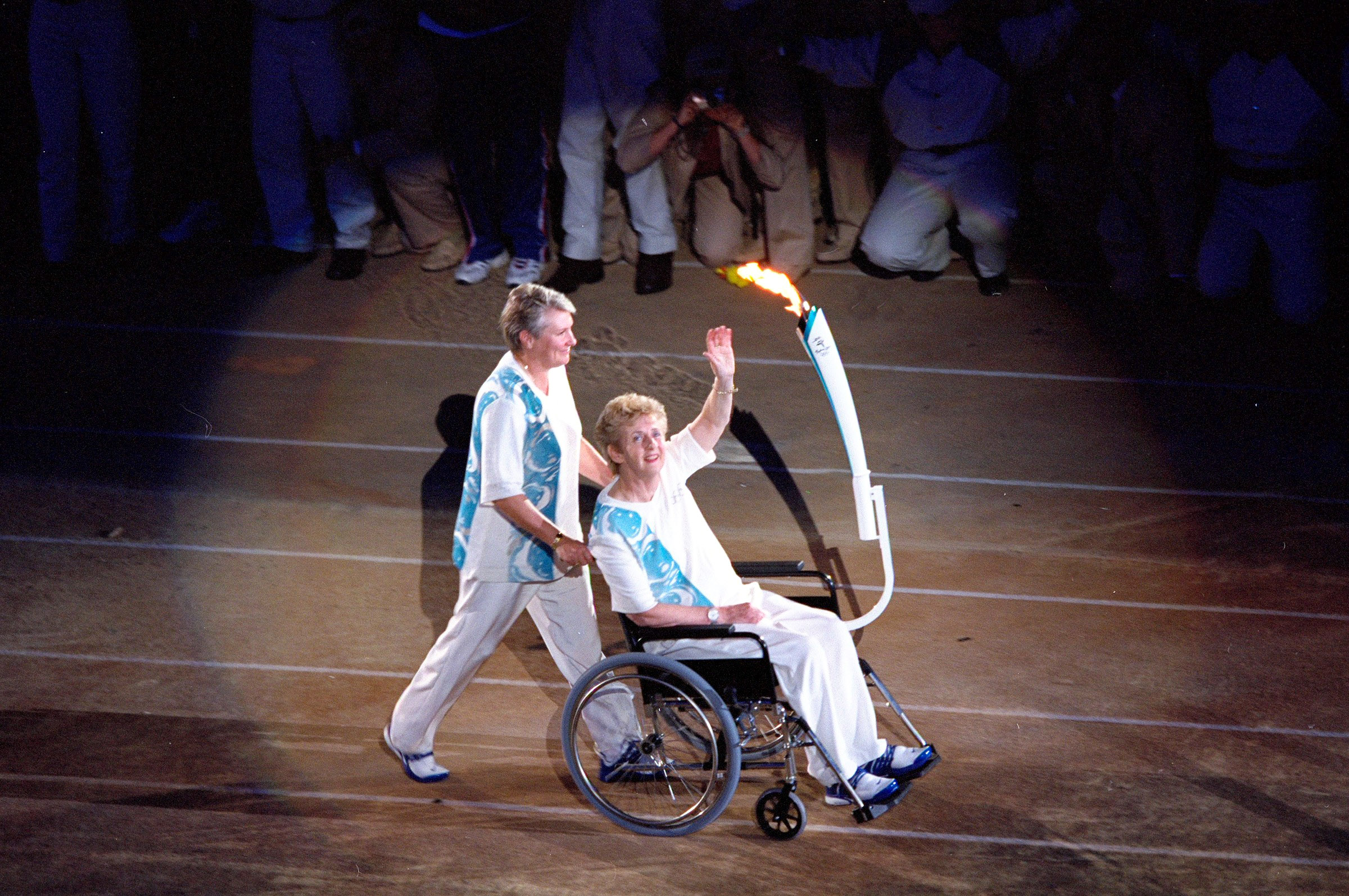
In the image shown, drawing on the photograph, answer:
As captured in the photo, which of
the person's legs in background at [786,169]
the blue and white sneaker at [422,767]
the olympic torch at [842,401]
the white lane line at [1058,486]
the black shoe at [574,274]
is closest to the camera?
the olympic torch at [842,401]

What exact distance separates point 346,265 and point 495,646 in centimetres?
465

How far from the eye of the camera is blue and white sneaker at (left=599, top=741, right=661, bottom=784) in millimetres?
4254

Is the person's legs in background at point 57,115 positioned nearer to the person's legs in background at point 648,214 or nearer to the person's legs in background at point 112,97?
the person's legs in background at point 112,97

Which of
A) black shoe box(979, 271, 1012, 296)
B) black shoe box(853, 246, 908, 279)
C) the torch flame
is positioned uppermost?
the torch flame

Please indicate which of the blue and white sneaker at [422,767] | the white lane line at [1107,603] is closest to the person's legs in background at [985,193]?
the white lane line at [1107,603]

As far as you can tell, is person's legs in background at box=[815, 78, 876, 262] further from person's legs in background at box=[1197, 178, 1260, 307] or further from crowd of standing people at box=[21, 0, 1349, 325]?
person's legs in background at box=[1197, 178, 1260, 307]

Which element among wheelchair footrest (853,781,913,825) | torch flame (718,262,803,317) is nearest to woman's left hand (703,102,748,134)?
torch flame (718,262,803,317)

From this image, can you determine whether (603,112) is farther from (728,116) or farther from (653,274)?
(653,274)

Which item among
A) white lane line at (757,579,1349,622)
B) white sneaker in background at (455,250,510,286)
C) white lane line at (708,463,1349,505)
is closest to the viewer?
white lane line at (757,579,1349,622)

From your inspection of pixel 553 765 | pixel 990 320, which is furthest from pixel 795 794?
pixel 990 320

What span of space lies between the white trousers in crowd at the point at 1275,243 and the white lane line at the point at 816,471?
1.68 meters

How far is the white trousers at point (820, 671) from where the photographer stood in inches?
156

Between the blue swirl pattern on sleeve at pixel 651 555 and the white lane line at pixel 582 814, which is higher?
the blue swirl pattern on sleeve at pixel 651 555

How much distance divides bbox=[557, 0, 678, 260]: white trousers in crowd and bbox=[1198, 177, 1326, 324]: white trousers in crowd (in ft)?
10.2
